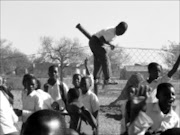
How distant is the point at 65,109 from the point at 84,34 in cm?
151

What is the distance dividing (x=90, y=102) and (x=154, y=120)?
1.59 meters

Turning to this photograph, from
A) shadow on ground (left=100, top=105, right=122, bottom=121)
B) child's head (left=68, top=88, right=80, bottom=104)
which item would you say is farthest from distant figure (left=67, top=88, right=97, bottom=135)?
shadow on ground (left=100, top=105, right=122, bottom=121)

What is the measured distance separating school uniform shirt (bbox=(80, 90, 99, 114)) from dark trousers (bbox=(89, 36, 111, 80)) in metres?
0.99

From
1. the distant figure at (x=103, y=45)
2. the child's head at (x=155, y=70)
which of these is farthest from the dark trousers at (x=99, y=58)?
the child's head at (x=155, y=70)

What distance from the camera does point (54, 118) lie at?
4.79 feet

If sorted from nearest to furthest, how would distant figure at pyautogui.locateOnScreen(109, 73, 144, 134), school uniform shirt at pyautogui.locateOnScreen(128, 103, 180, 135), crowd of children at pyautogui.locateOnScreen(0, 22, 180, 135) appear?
1. crowd of children at pyautogui.locateOnScreen(0, 22, 180, 135)
2. school uniform shirt at pyautogui.locateOnScreen(128, 103, 180, 135)
3. distant figure at pyautogui.locateOnScreen(109, 73, 144, 134)

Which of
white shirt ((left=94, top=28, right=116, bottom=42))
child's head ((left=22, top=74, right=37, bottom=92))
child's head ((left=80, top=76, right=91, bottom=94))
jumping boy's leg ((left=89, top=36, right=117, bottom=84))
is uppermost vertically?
white shirt ((left=94, top=28, right=116, bottom=42))

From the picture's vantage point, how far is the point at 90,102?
4578 millimetres

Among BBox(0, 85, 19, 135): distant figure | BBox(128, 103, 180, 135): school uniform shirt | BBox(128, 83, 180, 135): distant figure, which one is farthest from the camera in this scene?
BBox(128, 83, 180, 135): distant figure

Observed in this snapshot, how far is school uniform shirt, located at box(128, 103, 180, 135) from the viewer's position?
9.43 ft

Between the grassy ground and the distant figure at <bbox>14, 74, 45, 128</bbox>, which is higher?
the distant figure at <bbox>14, 74, 45, 128</bbox>

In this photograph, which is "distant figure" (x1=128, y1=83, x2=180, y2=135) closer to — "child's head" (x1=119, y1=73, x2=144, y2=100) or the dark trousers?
"child's head" (x1=119, y1=73, x2=144, y2=100)

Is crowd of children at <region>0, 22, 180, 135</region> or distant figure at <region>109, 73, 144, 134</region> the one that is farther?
distant figure at <region>109, 73, 144, 134</region>

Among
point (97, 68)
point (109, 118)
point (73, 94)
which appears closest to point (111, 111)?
point (109, 118)
